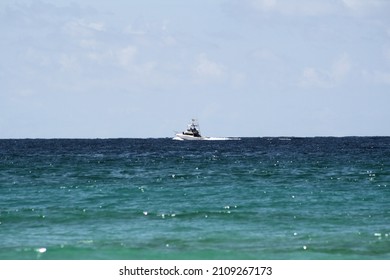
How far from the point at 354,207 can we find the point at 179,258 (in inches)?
505

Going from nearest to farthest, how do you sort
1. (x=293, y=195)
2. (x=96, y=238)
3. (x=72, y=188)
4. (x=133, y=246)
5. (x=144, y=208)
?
(x=133, y=246) < (x=96, y=238) < (x=144, y=208) < (x=293, y=195) < (x=72, y=188)

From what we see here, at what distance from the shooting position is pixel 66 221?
26.3 metres

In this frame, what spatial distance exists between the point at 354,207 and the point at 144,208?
9.36 metres

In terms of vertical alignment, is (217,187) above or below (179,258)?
above

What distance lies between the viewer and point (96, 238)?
22562 mm

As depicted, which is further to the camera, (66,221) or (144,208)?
(144,208)

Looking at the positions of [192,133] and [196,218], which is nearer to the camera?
[196,218]

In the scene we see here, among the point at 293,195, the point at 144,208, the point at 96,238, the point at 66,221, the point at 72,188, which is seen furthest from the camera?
the point at 72,188

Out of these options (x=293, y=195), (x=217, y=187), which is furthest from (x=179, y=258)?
(x=217, y=187)

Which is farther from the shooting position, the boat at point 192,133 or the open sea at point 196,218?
the boat at point 192,133

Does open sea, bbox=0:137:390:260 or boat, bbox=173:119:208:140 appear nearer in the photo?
open sea, bbox=0:137:390:260
